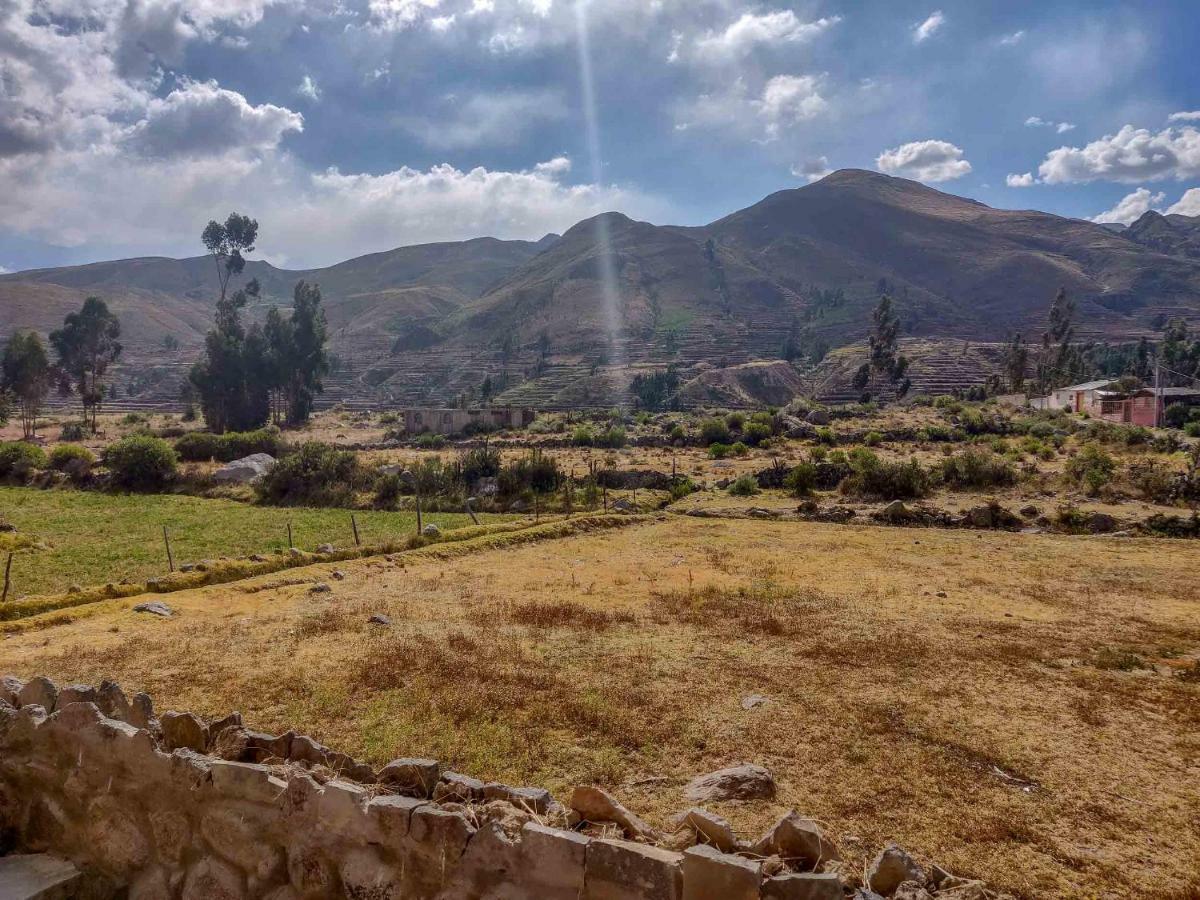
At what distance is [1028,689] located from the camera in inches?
388

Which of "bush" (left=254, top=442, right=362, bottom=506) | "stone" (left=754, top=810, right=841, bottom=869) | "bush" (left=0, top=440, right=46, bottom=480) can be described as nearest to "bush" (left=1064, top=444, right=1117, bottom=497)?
"stone" (left=754, top=810, right=841, bottom=869)

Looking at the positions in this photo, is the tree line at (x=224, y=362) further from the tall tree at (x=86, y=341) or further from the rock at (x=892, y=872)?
the rock at (x=892, y=872)

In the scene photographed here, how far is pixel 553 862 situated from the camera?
12.6ft

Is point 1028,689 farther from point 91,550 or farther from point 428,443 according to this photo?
point 428,443

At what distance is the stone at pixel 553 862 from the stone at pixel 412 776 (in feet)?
3.60

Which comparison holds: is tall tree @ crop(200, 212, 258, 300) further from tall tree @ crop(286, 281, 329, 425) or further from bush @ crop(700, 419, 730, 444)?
bush @ crop(700, 419, 730, 444)

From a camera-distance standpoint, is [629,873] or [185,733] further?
[185,733]

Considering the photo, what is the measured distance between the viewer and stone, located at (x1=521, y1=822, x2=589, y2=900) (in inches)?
149

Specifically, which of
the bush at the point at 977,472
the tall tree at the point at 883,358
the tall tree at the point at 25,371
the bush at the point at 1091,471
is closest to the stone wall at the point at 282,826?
the bush at the point at 1091,471

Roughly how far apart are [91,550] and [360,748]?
19.0 meters

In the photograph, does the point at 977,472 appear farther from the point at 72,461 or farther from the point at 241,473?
the point at 72,461

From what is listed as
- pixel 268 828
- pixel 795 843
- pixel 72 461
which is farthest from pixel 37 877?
pixel 72 461

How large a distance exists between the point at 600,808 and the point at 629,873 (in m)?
0.90

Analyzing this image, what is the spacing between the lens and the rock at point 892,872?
4203 millimetres
